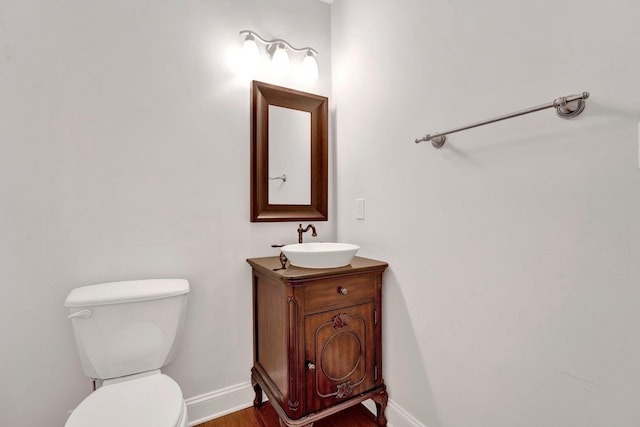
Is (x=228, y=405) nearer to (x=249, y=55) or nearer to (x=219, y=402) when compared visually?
(x=219, y=402)

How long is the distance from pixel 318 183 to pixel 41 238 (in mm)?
1388

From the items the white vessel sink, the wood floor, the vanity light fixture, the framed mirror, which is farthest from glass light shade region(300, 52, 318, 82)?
the wood floor

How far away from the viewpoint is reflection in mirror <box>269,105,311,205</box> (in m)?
1.78

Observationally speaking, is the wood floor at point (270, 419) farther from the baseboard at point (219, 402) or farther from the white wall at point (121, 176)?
the white wall at point (121, 176)

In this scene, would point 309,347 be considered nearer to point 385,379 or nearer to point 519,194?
point 385,379

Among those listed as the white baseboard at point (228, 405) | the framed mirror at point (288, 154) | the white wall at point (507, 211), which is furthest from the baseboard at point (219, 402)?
the framed mirror at point (288, 154)

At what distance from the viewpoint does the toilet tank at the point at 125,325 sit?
120 cm

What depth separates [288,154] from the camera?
1828mm

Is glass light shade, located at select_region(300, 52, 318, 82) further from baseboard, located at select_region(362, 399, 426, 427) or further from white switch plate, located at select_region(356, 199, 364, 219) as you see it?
baseboard, located at select_region(362, 399, 426, 427)

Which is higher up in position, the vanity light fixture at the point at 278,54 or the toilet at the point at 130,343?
the vanity light fixture at the point at 278,54

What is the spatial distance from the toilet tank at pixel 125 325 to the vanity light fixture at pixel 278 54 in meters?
1.28

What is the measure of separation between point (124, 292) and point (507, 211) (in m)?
1.52

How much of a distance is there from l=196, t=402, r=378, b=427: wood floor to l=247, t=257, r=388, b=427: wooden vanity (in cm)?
11

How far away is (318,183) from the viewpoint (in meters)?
1.95
